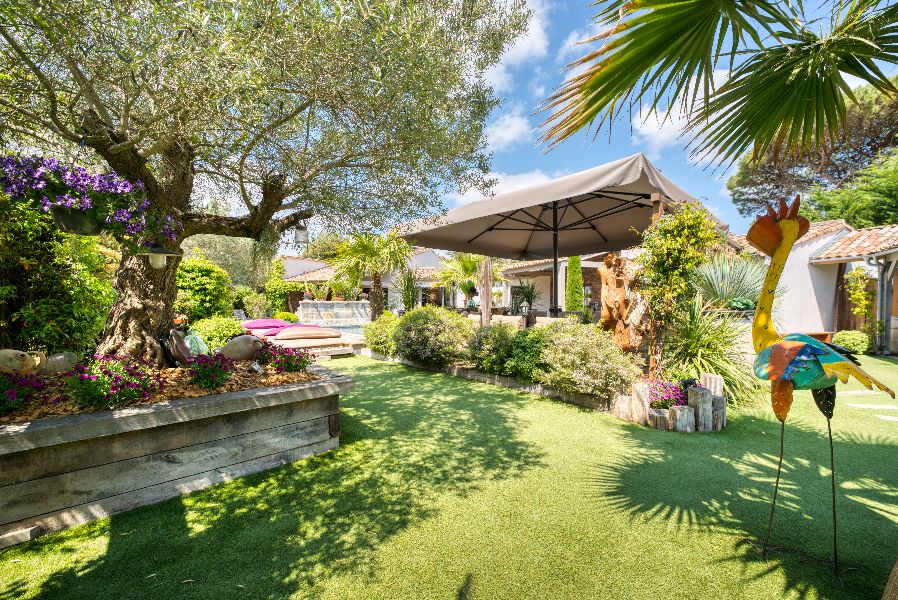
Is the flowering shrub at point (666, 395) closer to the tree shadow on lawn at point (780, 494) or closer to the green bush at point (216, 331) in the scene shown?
the tree shadow on lawn at point (780, 494)

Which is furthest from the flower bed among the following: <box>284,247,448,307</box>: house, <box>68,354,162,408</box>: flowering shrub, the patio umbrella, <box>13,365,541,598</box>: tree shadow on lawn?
<box>284,247,448,307</box>: house

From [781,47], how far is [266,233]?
13.7ft

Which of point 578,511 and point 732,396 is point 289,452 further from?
point 732,396

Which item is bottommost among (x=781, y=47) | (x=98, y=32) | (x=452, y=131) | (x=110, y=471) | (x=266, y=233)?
(x=110, y=471)

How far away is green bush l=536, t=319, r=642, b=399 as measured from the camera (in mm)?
5055

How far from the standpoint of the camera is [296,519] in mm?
2686

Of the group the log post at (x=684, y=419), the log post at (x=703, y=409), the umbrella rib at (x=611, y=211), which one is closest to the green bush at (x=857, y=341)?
the umbrella rib at (x=611, y=211)

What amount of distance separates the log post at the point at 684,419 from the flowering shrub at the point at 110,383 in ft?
17.2

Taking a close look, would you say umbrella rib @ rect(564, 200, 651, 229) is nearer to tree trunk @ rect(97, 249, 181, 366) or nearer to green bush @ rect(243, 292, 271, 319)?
tree trunk @ rect(97, 249, 181, 366)

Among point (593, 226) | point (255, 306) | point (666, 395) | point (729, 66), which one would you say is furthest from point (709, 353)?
point (255, 306)

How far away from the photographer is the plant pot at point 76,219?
2.57m

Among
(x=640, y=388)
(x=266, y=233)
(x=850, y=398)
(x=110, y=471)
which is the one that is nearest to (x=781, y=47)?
(x=640, y=388)

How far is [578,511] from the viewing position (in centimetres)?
278

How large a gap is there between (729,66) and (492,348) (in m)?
5.45
